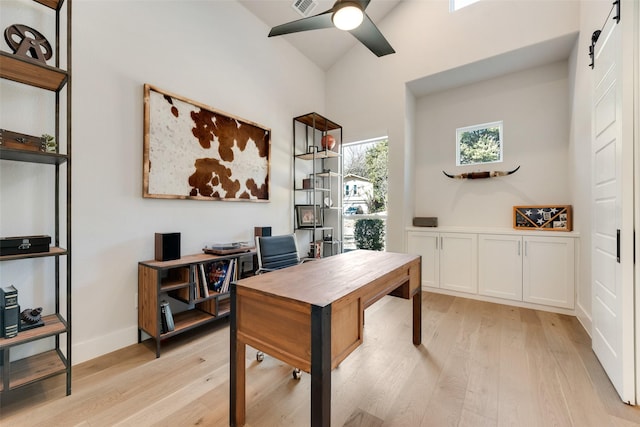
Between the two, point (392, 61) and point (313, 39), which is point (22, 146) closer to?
point (313, 39)

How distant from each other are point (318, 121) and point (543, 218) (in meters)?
3.26

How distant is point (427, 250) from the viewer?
3.84m

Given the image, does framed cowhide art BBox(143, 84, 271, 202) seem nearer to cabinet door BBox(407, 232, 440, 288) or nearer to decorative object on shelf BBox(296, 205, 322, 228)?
decorative object on shelf BBox(296, 205, 322, 228)

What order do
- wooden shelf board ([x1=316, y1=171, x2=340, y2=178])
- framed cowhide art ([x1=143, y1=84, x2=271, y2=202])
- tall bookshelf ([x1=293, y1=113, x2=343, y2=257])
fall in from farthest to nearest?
wooden shelf board ([x1=316, y1=171, x2=340, y2=178])
tall bookshelf ([x1=293, y1=113, x2=343, y2=257])
framed cowhide art ([x1=143, y1=84, x2=271, y2=202])

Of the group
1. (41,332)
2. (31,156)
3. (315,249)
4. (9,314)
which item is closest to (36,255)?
(9,314)

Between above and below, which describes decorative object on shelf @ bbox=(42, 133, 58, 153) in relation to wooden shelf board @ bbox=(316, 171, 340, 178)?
below

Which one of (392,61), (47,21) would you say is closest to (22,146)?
(47,21)

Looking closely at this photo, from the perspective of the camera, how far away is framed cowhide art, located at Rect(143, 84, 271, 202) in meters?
2.42

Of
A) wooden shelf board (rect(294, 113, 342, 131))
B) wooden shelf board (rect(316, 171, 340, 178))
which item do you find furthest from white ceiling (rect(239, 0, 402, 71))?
wooden shelf board (rect(316, 171, 340, 178))

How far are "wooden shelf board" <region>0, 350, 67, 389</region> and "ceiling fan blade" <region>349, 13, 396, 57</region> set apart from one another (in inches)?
117

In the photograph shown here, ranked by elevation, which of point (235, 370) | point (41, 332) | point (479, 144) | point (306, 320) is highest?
point (479, 144)

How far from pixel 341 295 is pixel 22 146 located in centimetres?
198

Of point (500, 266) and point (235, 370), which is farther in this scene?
point (500, 266)

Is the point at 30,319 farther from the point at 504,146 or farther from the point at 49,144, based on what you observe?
the point at 504,146
